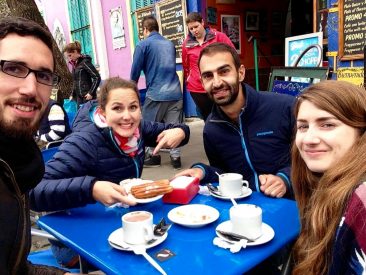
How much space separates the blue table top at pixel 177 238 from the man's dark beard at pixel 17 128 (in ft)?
1.67

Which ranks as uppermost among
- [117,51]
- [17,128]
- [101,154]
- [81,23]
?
[81,23]

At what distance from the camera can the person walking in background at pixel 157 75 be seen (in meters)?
5.40

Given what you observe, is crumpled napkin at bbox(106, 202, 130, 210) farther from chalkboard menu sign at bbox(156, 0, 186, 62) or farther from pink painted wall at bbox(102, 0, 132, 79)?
pink painted wall at bbox(102, 0, 132, 79)

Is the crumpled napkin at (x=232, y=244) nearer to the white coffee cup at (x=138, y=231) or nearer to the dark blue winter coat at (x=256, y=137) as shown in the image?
the white coffee cup at (x=138, y=231)

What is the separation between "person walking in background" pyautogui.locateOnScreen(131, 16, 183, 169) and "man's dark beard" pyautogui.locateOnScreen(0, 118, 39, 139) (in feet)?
12.8

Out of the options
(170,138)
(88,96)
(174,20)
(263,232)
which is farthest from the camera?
(174,20)

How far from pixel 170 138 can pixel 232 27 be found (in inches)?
227

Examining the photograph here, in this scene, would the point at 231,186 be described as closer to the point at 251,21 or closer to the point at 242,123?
the point at 242,123

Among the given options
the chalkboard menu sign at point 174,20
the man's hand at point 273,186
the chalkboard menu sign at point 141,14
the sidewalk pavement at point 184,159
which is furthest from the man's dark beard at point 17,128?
the chalkboard menu sign at point 141,14

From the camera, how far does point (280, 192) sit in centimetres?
189

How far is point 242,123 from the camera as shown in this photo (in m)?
2.40

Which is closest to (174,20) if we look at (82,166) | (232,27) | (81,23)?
(232,27)

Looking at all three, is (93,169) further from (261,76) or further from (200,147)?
(261,76)

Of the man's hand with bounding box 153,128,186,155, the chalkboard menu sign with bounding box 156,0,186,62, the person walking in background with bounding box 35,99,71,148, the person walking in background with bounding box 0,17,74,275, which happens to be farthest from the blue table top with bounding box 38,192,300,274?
the chalkboard menu sign with bounding box 156,0,186,62
